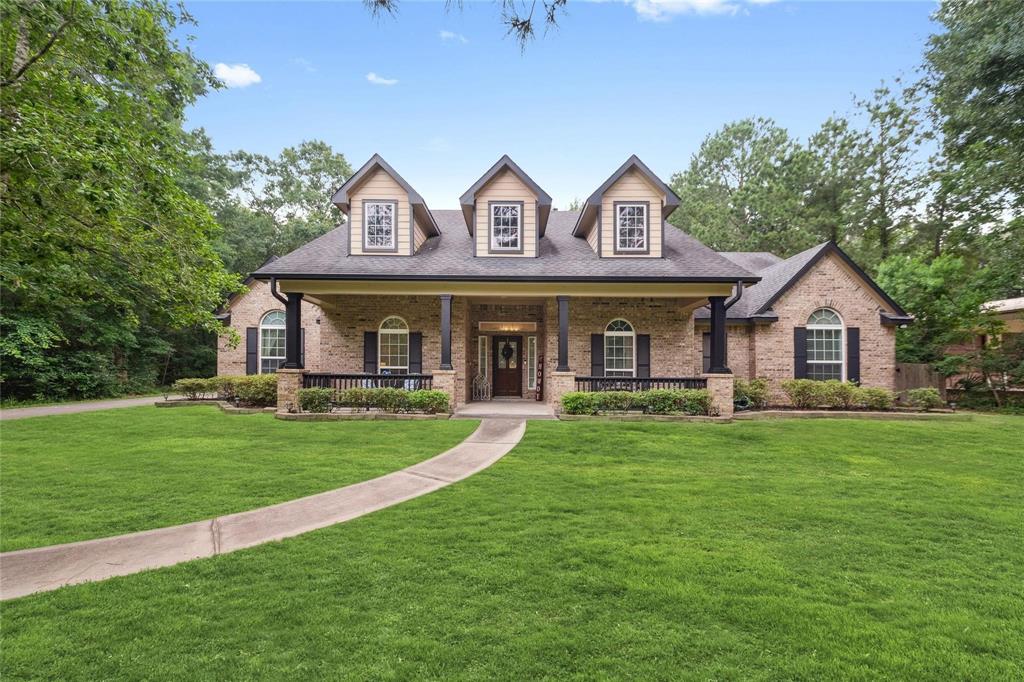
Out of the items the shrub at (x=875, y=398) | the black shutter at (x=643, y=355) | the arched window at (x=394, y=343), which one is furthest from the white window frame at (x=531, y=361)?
the shrub at (x=875, y=398)

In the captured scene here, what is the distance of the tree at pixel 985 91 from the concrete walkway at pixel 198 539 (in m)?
20.2

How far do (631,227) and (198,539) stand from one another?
12475 mm

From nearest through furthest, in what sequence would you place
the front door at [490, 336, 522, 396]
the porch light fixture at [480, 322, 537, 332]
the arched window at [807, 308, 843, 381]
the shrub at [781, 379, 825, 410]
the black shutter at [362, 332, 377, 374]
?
the shrub at [781, 379, 825, 410] < the black shutter at [362, 332, 377, 374] < the arched window at [807, 308, 843, 381] < the porch light fixture at [480, 322, 537, 332] < the front door at [490, 336, 522, 396]

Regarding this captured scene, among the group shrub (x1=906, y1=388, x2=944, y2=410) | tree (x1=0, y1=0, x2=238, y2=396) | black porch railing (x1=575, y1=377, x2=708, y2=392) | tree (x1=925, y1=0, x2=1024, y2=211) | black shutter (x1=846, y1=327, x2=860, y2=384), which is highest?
tree (x1=925, y1=0, x2=1024, y2=211)

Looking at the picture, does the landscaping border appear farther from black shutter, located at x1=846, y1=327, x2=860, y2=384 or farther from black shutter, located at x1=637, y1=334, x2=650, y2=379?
black shutter, located at x1=637, y1=334, x2=650, y2=379

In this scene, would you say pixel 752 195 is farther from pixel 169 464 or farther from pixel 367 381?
pixel 169 464

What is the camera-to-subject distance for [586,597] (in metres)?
3.18

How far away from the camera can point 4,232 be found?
4.78 metres

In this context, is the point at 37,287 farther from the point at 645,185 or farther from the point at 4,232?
the point at 645,185

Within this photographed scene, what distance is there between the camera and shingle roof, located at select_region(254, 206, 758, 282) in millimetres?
11492

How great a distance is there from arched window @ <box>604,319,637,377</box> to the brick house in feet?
0.16

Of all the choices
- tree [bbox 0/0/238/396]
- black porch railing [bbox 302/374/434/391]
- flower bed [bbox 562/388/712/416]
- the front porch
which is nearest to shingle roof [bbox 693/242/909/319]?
the front porch

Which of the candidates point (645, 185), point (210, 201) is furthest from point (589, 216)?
point (210, 201)

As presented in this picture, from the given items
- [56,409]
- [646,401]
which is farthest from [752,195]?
[56,409]
